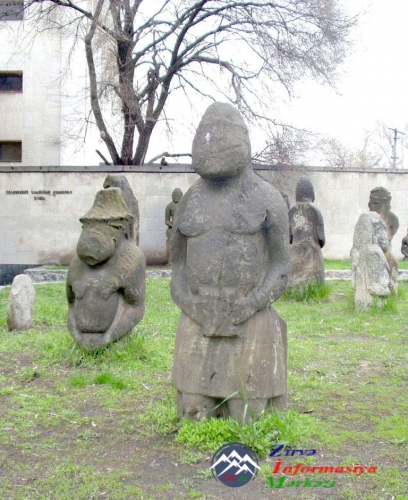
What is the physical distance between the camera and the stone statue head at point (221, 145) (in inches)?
168

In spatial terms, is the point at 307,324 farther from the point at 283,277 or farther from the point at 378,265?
the point at 283,277

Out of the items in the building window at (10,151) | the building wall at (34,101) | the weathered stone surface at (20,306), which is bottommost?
the weathered stone surface at (20,306)

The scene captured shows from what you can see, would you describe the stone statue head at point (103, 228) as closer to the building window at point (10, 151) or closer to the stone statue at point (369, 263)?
the stone statue at point (369, 263)

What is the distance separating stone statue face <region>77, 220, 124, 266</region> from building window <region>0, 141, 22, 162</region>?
1880 centimetres

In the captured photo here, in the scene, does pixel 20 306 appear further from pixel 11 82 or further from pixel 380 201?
pixel 11 82

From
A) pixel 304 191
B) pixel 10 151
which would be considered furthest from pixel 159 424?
pixel 10 151

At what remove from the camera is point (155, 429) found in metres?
4.46

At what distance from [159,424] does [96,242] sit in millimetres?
2317

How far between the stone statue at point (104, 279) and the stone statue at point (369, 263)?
4511 millimetres

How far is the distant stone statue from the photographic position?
1137 centimetres

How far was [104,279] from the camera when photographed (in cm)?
630

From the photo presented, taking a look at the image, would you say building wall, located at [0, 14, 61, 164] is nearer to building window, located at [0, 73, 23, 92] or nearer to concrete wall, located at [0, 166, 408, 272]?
building window, located at [0, 73, 23, 92]

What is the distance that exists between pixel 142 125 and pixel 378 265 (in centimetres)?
1102

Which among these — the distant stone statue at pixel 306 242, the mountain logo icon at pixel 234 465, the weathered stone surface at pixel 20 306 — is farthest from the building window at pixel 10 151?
the mountain logo icon at pixel 234 465
